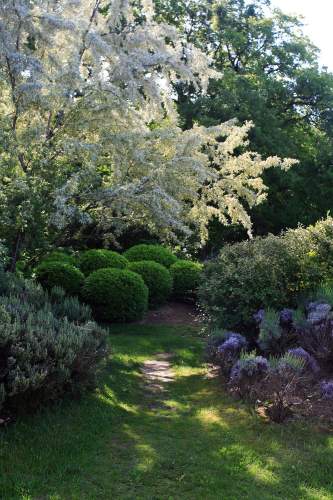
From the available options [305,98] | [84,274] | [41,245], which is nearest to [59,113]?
[41,245]

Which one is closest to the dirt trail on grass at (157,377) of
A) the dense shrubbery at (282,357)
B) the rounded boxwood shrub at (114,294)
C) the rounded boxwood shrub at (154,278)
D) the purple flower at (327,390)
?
the dense shrubbery at (282,357)

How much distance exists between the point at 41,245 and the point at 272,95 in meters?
18.0

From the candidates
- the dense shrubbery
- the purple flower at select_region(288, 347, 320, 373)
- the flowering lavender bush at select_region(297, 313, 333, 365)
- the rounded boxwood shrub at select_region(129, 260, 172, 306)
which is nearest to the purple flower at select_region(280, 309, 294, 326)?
the dense shrubbery

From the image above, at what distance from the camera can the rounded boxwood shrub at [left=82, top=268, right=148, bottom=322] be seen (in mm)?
10766

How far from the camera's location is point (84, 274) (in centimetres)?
1188

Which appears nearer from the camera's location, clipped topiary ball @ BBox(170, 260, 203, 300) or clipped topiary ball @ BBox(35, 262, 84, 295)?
clipped topiary ball @ BBox(35, 262, 84, 295)

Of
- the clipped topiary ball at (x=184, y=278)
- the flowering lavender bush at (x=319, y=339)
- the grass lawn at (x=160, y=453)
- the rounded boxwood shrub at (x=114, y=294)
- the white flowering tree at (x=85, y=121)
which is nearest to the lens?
the grass lawn at (x=160, y=453)

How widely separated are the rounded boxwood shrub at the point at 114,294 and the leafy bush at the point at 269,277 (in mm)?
2440

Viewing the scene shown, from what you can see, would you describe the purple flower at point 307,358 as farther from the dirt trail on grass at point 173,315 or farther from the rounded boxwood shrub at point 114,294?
the dirt trail on grass at point 173,315

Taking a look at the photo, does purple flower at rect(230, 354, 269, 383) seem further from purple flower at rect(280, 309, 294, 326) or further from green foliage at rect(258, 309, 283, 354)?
purple flower at rect(280, 309, 294, 326)

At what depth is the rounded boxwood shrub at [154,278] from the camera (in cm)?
1226

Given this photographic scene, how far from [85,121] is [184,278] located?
15.1 feet

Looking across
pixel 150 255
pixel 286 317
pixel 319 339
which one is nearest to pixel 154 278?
pixel 150 255

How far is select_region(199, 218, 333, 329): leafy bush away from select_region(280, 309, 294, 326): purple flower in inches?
15.0
